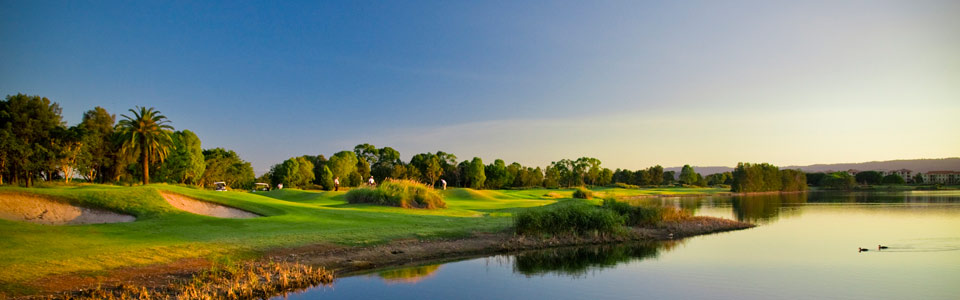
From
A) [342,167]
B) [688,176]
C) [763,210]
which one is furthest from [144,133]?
[688,176]

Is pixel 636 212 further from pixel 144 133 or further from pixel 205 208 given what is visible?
pixel 144 133

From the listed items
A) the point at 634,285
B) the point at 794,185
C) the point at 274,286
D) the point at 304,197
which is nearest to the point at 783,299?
the point at 634,285

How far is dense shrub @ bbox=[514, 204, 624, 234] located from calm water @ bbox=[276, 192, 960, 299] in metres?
2.01

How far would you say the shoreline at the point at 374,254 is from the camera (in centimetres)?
1311

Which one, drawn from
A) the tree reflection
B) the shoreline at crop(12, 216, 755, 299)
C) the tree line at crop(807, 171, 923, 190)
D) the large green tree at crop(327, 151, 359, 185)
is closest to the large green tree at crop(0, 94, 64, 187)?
the large green tree at crop(327, 151, 359, 185)

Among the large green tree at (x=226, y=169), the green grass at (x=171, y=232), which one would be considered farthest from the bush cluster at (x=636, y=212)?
the large green tree at (x=226, y=169)

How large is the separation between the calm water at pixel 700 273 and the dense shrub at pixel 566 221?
2.01 m

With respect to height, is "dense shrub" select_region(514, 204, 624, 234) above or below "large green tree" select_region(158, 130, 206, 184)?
below

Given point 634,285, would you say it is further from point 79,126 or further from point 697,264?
point 79,126

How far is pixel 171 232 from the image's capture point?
62.7 ft

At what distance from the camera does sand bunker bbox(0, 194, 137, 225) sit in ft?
68.3

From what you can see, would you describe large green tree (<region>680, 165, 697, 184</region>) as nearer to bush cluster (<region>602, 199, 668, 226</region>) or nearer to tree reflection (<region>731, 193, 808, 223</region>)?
tree reflection (<region>731, 193, 808, 223</region>)

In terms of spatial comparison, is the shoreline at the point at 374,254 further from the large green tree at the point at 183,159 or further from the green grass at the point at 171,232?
the large green tree at the point at 183,159

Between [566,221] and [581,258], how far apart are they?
4657 millimetres
